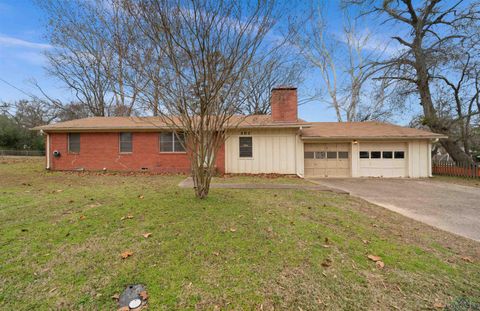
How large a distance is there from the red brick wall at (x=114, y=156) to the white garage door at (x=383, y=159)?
9.90 meters

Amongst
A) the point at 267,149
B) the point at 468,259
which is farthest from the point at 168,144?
the point at 468,259

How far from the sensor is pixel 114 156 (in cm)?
1215

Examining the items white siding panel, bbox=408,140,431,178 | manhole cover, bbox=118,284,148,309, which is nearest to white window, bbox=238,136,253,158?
white siding panel, bbox=408,140,431,178

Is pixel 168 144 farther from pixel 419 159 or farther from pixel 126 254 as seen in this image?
pixel 419 159

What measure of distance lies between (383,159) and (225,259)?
12.5 metres

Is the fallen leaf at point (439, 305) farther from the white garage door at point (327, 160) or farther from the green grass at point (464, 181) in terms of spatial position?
the green grass at point (464, 181)

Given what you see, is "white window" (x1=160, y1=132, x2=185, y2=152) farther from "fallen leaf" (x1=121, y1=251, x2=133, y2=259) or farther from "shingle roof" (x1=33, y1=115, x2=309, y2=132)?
"fallen leaf" (x1=121, y1=251, x2=133, y2=259)

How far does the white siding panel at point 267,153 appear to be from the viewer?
1156 cm

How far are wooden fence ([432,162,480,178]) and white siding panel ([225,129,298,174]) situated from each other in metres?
9.66

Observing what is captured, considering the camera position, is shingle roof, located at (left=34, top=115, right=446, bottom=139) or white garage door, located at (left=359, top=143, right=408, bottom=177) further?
white garage door, located at (left=359, top=143, right=408, bottom=177)

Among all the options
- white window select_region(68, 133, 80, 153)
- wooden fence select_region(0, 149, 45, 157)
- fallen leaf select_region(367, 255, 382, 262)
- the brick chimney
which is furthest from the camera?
wooden fence select_region(0, 149, 45, 157)

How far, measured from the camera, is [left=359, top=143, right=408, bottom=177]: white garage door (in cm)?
1196

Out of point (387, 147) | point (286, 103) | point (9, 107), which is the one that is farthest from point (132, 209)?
point (9, 107)

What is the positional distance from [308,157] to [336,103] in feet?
42.4
